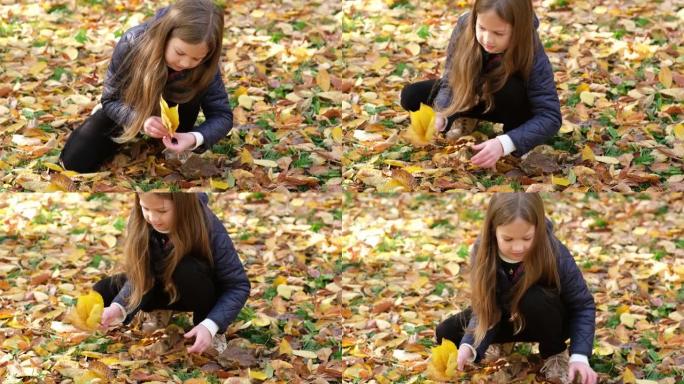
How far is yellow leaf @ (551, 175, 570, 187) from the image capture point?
4184mm

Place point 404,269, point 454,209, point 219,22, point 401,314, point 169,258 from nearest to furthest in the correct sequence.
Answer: point 219,22 → point 169,258 → point 401,314 → point 404,269 → point 454,209

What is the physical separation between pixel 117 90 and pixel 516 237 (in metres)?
1.71

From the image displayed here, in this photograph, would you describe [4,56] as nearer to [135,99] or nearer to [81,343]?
[135,99]

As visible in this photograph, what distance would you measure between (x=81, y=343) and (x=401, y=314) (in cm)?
138

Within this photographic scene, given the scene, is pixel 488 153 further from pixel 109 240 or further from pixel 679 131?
pixel 109 240

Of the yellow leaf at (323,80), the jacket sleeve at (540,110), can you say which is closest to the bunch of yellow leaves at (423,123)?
the jacket sleeve at (540,110)

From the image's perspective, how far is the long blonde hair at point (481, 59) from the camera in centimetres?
382

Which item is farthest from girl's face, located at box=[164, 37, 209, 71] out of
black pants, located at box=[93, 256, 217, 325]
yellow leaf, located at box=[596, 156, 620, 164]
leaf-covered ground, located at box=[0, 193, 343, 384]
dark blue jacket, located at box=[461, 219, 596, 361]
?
yellow leaf, located at box=[596, 156, 620, 164]

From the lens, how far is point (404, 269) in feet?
15.5

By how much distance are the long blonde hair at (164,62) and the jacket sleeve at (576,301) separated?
5.10 ft

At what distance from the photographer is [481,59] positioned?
4098mm

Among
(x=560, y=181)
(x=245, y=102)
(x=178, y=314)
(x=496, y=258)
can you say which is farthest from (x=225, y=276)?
(x=560, y=181)

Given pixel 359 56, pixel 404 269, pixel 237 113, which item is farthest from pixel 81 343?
pixel 359 56

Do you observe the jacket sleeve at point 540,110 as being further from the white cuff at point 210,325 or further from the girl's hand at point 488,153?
the white cuff at point 210,325
